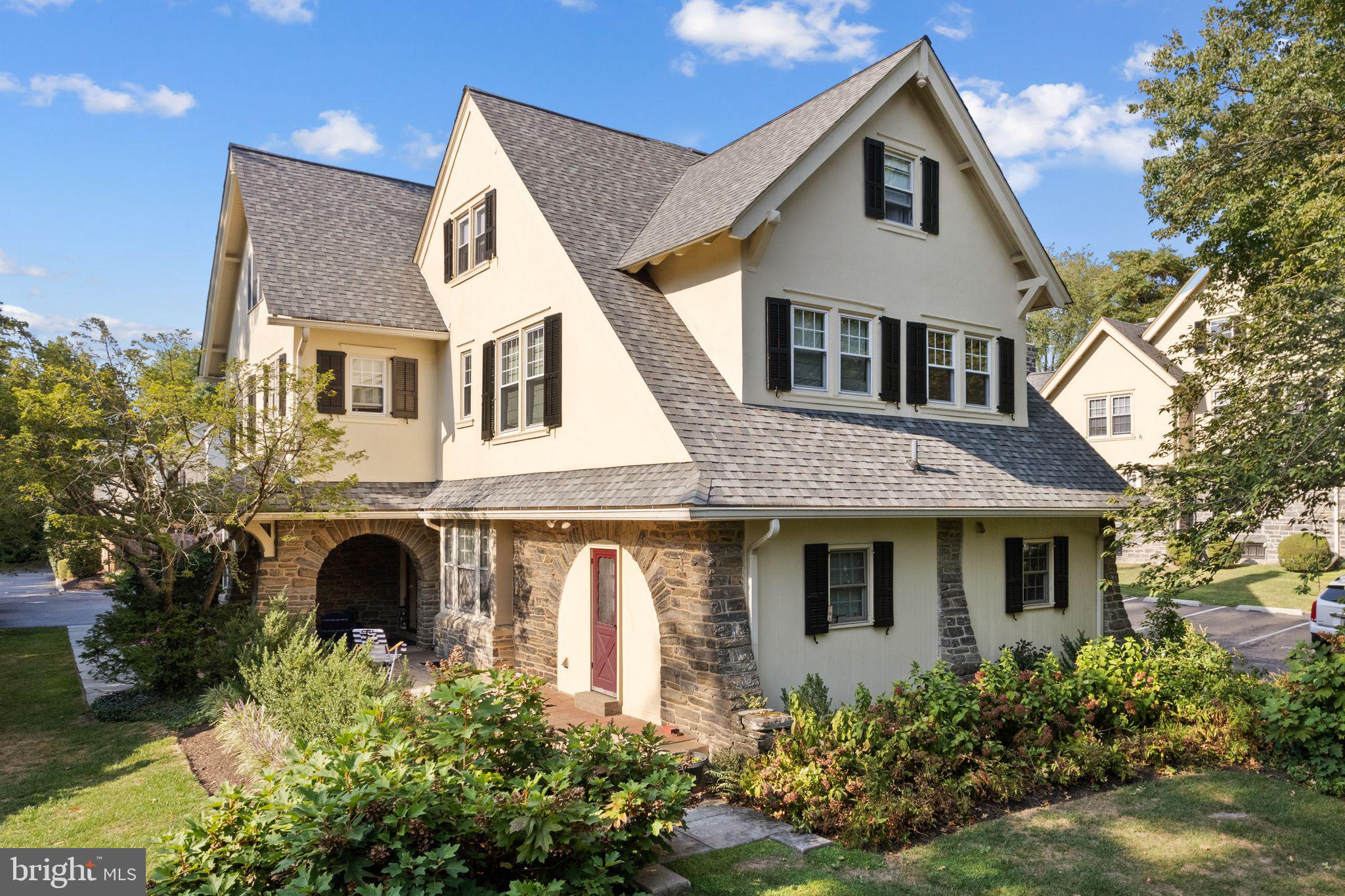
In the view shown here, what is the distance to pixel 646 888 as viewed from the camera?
21.2ft

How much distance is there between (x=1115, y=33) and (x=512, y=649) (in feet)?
48.4

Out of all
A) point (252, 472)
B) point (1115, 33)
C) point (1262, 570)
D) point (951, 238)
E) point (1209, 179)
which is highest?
point (1115, 33)

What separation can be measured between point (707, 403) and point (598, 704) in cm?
425

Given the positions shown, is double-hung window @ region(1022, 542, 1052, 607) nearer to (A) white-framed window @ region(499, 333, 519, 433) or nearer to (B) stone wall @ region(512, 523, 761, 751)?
(B) stone wall @ region(512, 523, 761, 751)

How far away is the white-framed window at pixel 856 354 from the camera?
42.4 ft

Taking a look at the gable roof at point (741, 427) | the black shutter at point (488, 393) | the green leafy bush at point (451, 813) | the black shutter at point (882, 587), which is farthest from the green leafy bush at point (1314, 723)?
the black shutter at point (488, 393)

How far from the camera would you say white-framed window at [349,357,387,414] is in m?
16.2

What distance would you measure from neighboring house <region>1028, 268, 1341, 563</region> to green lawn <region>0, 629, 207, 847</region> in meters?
29.7

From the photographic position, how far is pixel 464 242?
16562 millimetres

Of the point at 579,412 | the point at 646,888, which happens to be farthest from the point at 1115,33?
the point at 646,888

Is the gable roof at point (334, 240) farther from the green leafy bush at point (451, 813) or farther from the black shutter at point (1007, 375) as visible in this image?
the green leafy bush at point (451, 813)

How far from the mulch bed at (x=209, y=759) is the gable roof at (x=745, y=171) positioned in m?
8.34

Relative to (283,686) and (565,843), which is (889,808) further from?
(283,686)

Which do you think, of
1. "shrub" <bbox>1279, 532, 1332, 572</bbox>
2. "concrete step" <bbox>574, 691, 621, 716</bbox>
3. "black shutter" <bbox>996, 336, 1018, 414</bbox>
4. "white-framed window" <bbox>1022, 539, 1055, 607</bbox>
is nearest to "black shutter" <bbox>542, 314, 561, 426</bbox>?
"concrete step" <bbox>574, 691, 621, 716</bbox>
